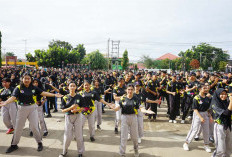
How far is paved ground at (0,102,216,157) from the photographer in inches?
190

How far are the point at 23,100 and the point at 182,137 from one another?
211 inches

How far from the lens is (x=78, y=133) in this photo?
14.6 feet

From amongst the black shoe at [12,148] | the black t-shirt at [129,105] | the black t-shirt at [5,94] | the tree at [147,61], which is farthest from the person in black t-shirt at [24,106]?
the tree at [147,61]

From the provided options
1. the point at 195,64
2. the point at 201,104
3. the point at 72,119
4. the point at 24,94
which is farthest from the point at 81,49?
the point at 201,104

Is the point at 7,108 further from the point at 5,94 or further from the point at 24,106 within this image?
the point at 24,106

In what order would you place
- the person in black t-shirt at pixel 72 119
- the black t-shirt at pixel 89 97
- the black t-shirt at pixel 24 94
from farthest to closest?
the black t-shirt at pixel 89 97
the black t-shirt at pixel 24 94
the person in black t-shirt at pixel 72 119

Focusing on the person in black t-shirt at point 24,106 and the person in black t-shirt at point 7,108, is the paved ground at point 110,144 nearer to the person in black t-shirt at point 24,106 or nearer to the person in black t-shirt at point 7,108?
the person in black t-shirt at point 24,106

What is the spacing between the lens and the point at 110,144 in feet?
17.9

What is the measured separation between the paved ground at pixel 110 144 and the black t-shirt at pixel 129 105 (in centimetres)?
130

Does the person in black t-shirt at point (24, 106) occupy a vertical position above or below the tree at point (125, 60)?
below

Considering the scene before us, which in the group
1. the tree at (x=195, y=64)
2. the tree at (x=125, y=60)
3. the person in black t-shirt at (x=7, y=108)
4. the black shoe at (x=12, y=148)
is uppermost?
the tree at (x=125, y=60)

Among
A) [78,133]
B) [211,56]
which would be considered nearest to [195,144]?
[78,133]

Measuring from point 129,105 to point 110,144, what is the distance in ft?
5.88

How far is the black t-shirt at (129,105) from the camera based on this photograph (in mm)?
4449
